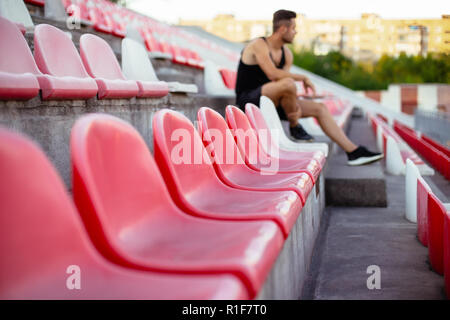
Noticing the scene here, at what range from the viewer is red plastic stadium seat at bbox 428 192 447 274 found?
203 cm

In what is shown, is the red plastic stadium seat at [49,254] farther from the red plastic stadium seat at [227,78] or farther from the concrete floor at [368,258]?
the red plastic stadium seat at [227,78]

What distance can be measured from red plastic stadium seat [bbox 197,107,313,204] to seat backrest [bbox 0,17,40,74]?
0.56 m

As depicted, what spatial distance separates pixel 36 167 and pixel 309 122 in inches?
150

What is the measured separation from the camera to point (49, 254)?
2.92ft

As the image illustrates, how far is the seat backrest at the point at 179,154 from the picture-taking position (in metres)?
1.42

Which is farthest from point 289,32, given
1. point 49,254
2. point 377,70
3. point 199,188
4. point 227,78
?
point 377,70

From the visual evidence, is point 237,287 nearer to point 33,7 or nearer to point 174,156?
point 174,156

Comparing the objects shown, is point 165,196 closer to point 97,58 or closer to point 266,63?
point 97,58

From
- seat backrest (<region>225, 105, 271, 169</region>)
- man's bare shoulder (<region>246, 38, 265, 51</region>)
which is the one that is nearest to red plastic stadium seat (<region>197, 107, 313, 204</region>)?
seat backrest (<region>225, 105, 271, 169</region>)

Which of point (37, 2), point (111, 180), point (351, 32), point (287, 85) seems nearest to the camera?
point (111, 180)

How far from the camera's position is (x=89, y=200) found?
0.98 meters

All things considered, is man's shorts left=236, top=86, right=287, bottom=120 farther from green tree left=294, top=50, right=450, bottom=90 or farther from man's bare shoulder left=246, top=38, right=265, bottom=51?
green tree left=294, top=50, right=450, bottom=90

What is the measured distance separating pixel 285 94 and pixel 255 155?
47.8 inches
